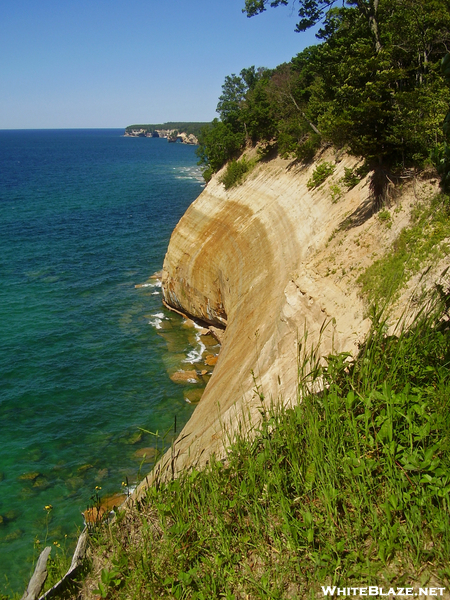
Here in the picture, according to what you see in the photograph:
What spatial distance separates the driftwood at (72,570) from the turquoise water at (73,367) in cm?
184

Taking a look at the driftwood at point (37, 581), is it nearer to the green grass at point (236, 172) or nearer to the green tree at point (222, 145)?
the green grass at point (236, 172)

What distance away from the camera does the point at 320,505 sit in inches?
218

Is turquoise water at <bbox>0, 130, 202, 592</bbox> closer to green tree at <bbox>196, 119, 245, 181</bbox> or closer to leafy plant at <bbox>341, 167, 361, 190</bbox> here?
green tree at <bbox>196, 119, 245, 181</bbox>

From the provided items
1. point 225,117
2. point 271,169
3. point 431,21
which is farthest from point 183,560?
point 225,117

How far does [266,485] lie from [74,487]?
571 inches

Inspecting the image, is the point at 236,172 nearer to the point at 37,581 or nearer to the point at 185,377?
the point at 185,377

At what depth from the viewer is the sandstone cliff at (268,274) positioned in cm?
1259

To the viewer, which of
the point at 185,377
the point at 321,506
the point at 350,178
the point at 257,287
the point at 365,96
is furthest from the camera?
the point at 185,377

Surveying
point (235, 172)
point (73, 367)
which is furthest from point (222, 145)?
point (73, 367)

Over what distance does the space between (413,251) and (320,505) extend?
31.4ft

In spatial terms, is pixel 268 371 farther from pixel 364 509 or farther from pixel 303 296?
pixel 364 509

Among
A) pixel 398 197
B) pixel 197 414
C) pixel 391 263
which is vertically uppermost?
pixel 398 197

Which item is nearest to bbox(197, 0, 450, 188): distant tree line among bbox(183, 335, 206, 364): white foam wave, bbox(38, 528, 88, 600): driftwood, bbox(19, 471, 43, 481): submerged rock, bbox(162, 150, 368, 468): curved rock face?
bbox(162, 150, 368, 468): curved rock face

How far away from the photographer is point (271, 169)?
30875 mm
